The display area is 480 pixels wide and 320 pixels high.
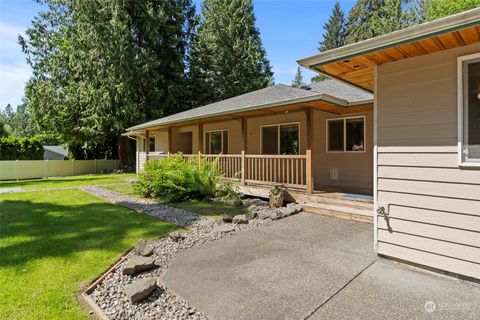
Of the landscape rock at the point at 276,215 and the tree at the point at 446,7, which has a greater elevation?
Answer: the tree at the point at 446,7

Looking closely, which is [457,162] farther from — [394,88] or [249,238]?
[249,238]

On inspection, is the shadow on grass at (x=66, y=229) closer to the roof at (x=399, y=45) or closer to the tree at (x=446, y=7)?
the roof at (x=399, y=45)

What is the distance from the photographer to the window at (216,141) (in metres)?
12.4

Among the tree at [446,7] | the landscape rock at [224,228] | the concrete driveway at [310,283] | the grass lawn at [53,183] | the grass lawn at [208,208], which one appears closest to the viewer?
the concrete driveway at [310,283]

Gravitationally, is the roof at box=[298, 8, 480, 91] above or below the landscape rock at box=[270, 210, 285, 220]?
above

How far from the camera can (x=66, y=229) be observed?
5602 millimetres

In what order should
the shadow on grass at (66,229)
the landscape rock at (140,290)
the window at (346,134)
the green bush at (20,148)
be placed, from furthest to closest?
the green bush at (20,148) < the window at (346,134) < the shadow on grass at (66,229) < the landscape rock at (140,290)

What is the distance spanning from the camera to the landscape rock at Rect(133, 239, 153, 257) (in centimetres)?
423

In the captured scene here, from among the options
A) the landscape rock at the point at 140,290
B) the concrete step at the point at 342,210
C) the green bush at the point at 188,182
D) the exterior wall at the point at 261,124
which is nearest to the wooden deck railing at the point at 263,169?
the green bush at the point at 188,182

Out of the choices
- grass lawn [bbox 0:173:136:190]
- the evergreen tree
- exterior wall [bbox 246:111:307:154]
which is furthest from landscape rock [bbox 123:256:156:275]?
the evergreen tree

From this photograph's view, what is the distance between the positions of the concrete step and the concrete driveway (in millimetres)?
1005

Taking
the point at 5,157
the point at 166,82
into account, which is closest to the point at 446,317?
the point at 166,82

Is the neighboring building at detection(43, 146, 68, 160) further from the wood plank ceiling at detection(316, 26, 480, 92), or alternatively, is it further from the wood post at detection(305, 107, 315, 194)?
the wood plank ceiling at detection(316, 26, 480, 92)

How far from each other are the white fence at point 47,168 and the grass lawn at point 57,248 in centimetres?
1219
